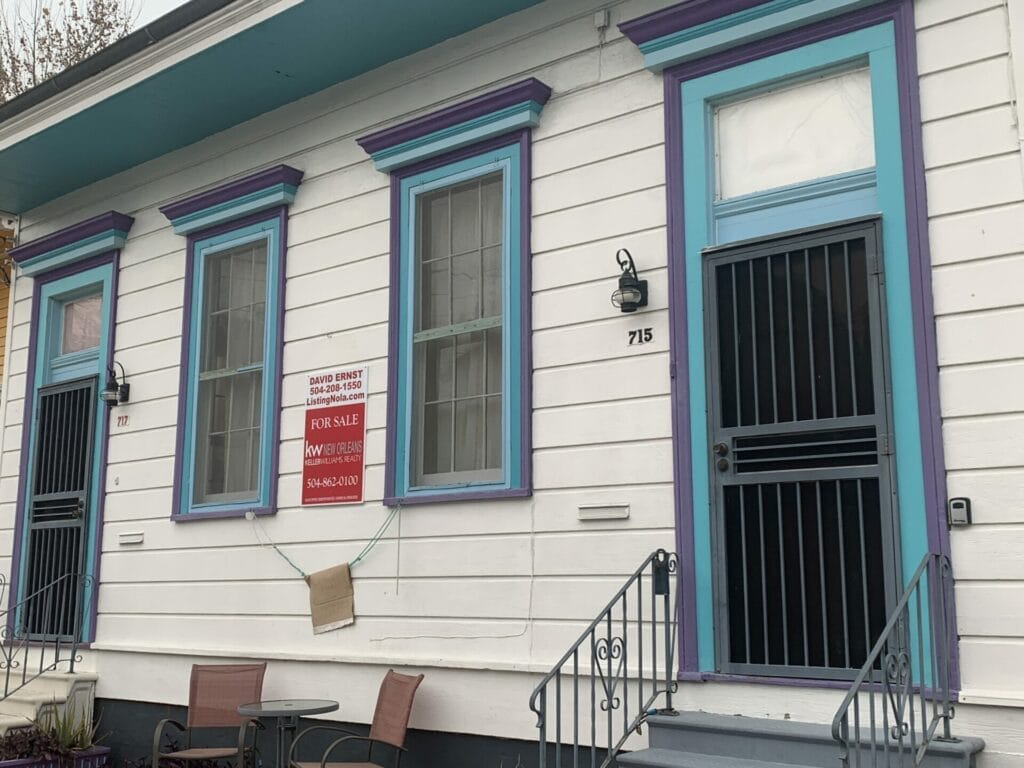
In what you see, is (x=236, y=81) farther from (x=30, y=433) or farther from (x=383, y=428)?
(x=30, y=433)

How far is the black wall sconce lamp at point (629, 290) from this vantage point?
18.3 feet

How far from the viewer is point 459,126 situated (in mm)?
6570

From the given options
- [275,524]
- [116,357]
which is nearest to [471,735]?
[275,524]

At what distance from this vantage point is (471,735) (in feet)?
19.5

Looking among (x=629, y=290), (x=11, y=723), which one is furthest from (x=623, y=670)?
(x=11, y=723)

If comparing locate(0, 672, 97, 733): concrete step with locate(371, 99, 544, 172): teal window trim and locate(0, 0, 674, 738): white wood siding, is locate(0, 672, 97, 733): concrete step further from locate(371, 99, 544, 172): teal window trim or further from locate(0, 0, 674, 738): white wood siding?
locate(371, 99, 544, 172): teal window trim

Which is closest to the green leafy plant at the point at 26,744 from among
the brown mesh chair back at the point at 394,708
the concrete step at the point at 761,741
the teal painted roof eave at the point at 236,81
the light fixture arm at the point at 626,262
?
the brown mesh chair back at the point at 394,708

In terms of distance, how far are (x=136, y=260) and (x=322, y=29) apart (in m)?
2.85

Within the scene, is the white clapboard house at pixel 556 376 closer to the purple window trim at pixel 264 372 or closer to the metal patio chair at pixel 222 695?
the purple window trim at pixel 264 372

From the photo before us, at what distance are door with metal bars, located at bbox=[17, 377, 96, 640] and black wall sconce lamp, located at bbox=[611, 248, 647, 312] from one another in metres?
4.93

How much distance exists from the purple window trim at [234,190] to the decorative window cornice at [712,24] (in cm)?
271

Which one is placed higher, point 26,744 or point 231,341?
point 231,341

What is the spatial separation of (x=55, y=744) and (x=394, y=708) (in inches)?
120

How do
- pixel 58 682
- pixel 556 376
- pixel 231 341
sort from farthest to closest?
pixel 58 682 → pixel 231 341 → pixel 556 376
